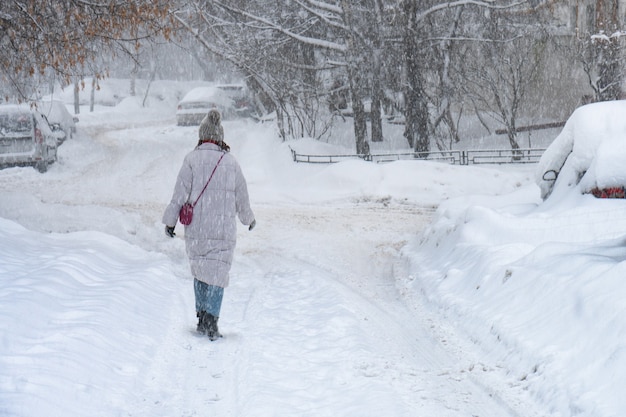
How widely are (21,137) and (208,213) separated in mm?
15733

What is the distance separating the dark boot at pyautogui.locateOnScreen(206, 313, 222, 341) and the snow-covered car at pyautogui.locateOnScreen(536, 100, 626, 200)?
5.15 meters

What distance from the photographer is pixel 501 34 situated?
23.8 meters

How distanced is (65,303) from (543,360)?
4.03 metres

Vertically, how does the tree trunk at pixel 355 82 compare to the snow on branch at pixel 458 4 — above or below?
below

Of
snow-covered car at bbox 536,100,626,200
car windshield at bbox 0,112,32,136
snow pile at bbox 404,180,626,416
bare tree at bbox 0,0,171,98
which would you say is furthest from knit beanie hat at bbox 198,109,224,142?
car windshield at bbox 0,112,32,136

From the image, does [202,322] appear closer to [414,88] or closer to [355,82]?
[355,82]

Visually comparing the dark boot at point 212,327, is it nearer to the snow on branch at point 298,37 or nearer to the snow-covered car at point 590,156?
the snow-covered car at point 590,156

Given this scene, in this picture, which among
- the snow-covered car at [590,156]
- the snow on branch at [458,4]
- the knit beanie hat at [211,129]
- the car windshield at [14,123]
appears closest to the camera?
the knit beanie hat at [211,129]

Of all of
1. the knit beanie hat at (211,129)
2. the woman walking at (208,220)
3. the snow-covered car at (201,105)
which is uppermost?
the snow-covered car at (201,105)

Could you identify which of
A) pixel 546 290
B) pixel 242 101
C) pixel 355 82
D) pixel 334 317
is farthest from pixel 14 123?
pixel 546 290

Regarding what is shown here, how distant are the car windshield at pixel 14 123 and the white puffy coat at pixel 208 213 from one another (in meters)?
15.2

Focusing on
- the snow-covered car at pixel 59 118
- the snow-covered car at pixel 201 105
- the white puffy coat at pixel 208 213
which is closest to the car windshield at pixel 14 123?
the snow-covered car at pixel 59 118

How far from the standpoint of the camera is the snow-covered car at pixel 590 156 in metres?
9.36

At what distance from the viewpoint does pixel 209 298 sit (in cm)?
705
